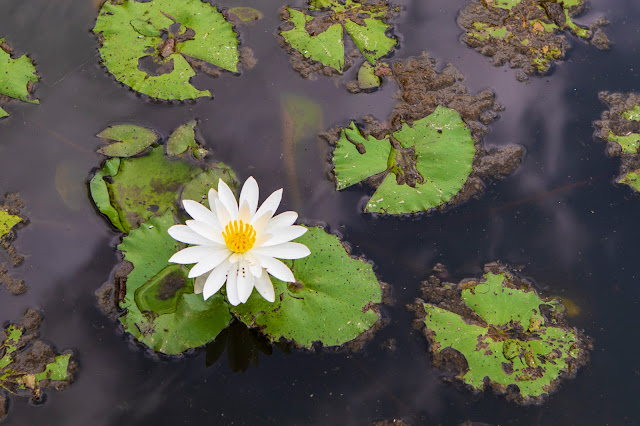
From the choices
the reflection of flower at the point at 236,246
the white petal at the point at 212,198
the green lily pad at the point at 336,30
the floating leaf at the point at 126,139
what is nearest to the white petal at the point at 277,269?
the reflection of flower at the point at 236,246

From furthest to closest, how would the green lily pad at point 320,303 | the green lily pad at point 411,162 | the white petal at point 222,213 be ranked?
the green lily pad at point 411,162 → the green lily pad at point 320,303 → the white petal at point 222,213

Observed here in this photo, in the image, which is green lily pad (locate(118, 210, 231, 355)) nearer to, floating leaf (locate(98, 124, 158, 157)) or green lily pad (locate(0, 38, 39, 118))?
floating leaf (locate(98, 124, 158, 157))

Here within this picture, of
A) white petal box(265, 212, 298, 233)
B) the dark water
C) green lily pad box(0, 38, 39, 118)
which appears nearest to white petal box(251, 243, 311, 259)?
white petal box(265, 212, 298, 233)

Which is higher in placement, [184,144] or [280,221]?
[280,221]

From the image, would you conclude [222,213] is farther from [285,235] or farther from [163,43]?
[163,43]

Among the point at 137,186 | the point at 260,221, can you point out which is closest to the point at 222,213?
the point at 260,221

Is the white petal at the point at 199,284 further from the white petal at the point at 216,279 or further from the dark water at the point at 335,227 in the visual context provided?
the dark water at the point at 335,227

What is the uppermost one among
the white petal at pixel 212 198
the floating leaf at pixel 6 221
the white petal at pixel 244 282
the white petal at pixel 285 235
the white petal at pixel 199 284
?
the white petal at pixel 212 198
